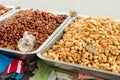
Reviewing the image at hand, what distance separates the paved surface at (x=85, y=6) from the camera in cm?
282

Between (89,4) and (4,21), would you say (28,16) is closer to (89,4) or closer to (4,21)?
(4,21)

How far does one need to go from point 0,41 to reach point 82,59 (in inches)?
20.9

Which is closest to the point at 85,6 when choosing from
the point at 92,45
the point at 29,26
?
the point at 29,26

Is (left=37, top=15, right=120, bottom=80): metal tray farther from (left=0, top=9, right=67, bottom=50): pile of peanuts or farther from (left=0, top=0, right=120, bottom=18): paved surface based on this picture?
(left=0, top=0, right=120, bottom=18): paved surface

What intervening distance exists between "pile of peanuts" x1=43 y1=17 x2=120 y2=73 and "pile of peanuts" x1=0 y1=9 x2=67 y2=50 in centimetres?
12

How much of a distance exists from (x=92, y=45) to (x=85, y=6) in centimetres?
180

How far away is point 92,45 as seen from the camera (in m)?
1.22

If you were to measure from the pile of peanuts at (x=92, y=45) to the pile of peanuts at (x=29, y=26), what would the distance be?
12 cm

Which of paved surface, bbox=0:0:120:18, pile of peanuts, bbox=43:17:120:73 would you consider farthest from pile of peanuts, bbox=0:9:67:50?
paved surface, bbox=0:0:120:18

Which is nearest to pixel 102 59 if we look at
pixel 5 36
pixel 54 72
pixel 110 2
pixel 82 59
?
pixel 82 59

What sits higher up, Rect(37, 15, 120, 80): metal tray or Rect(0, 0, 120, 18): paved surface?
Rect(0, 0, 120, 18): paved surface

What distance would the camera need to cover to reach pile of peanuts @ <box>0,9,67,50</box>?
1.37m

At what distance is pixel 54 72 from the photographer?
119 centimetres

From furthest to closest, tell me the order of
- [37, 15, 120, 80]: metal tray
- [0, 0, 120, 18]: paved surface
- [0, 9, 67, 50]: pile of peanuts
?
[0, 0, 120, 18]: paved surface, [0, 9, 67, 50]: pile of peanuts, [37, 15, 120, 80]: metal tray
